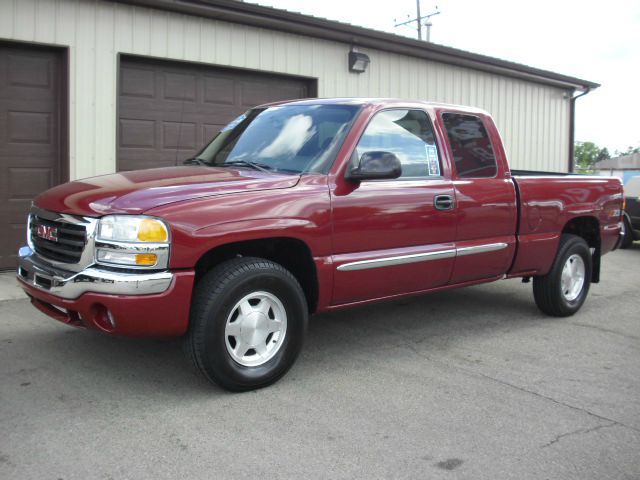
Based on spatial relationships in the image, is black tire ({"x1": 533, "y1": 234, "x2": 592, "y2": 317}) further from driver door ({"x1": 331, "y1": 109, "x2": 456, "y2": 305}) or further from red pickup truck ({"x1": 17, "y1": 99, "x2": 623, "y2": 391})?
driver door ({"x1": 331, "y1": 109, "x2": 456, "y2": 305})

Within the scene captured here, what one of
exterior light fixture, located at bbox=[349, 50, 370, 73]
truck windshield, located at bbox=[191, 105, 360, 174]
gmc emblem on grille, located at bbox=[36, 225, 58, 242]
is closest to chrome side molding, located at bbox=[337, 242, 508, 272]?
truck windshield, located at bbox=[191, 105, 360, 174]

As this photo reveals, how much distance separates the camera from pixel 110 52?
8.08m

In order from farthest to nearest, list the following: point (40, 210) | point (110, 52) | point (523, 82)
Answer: point (523, 82)
point (110, 52)
point (40, 210)

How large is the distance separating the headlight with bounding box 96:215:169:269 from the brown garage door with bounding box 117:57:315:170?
4.57 metres

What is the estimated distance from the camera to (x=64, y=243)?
3.99 metres

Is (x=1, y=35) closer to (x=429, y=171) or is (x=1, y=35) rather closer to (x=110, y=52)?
(x=110, y=52)

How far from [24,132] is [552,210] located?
5.92m

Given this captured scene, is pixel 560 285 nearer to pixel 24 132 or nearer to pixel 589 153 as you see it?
pixel 24 132

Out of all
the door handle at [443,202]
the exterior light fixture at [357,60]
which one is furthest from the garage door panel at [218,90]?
the door handle at [443,202]

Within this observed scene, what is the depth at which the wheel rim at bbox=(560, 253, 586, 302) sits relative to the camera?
6297 mm

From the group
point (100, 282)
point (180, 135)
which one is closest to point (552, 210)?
point (100, 282)

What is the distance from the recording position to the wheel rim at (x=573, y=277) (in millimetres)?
6297

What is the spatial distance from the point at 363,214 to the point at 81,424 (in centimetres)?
219

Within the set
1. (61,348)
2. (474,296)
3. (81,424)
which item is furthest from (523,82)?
(81,424)
